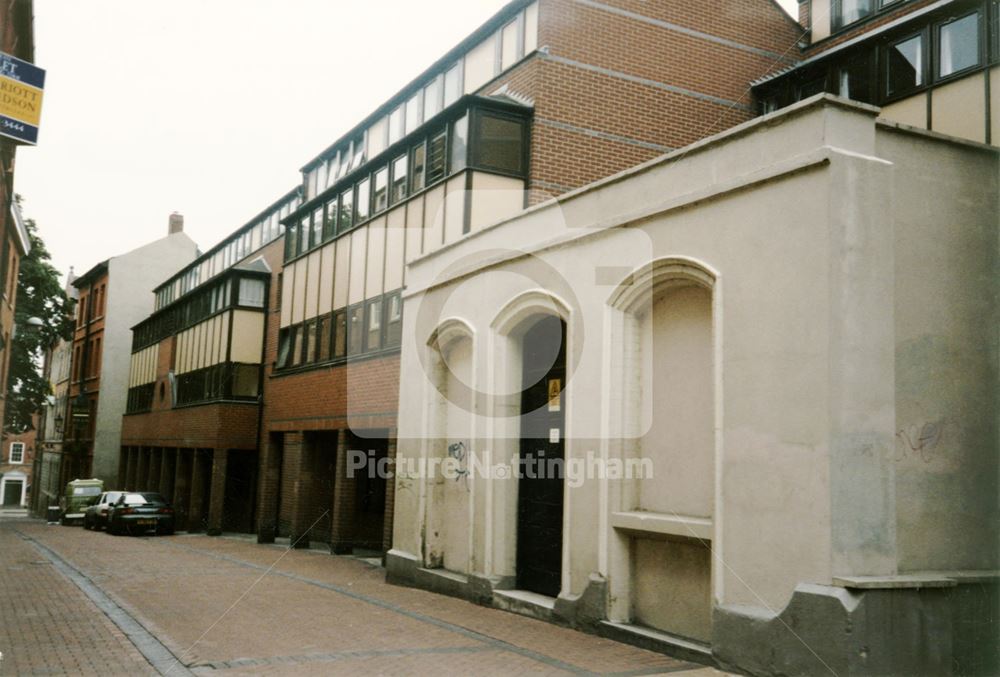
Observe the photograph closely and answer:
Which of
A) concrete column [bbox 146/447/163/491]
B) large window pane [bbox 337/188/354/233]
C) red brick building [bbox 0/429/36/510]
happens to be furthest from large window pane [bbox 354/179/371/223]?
red brick building [bbox 0/429/36/510]

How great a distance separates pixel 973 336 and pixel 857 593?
2678 mm

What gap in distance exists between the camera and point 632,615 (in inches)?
363

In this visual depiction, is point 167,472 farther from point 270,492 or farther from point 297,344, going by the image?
point 297,344

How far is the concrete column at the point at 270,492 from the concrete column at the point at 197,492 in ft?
21.0

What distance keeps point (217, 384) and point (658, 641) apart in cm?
2323

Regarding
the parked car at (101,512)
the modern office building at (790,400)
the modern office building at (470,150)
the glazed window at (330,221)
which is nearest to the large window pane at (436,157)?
the modern office building at (470,150)

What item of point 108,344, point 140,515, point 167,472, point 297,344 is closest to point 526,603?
point 297,344

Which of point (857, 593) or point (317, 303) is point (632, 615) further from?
point (317, 303)

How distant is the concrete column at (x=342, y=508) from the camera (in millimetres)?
19828

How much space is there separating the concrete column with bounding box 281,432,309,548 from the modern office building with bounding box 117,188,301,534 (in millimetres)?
5912

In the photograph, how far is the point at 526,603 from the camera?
10.7 metres

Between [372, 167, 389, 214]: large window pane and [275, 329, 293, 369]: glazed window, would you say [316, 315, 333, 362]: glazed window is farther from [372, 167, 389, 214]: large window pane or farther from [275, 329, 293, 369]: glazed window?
[372, 167, 389, 214]: large window pane

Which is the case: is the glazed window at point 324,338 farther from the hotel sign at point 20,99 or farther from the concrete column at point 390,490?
the hotel sign at point 20,99

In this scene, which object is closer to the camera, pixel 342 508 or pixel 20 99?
pixel 20 99
